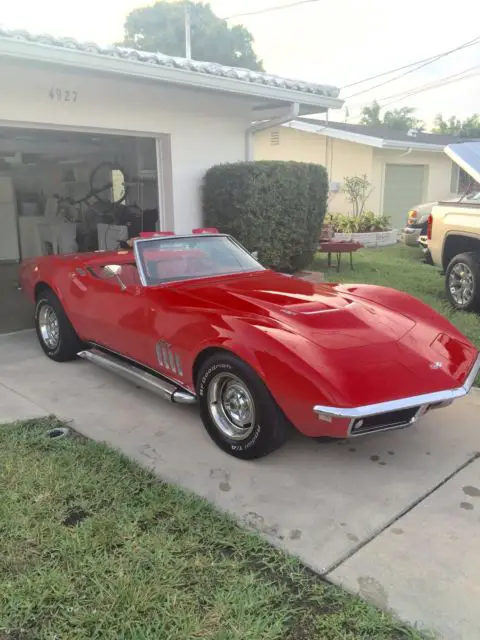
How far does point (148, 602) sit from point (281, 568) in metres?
0.64

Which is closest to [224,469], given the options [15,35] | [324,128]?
[15,35]

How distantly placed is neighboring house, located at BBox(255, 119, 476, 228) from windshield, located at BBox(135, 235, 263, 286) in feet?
42.6

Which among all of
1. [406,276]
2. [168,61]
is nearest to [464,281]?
[406,276]

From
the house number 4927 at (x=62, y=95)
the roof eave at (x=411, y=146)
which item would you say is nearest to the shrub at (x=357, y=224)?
the roof eave at (x=411, y=146)

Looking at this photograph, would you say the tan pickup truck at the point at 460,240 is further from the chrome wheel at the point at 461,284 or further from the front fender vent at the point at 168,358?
the front fender vent at the point at 168,358

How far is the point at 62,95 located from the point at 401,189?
627 inches

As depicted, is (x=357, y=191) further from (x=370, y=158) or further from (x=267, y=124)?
(x=267, y=124)

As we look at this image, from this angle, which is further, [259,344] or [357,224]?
[357,224]

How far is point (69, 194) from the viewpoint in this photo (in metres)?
14.6

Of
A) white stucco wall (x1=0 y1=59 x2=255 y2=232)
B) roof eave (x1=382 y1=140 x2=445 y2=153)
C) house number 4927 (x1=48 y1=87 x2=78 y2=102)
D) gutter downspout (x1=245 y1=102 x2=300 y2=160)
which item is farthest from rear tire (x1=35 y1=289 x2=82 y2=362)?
roof eave (x1=382 y1=140 x2=445 y2=153)

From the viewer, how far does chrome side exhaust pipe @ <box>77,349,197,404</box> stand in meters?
4.07

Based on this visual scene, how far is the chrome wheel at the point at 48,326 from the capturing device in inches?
230

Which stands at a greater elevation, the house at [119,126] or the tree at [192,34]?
the tree at [192,34]

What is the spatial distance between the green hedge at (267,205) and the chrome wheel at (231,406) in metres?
5.19
